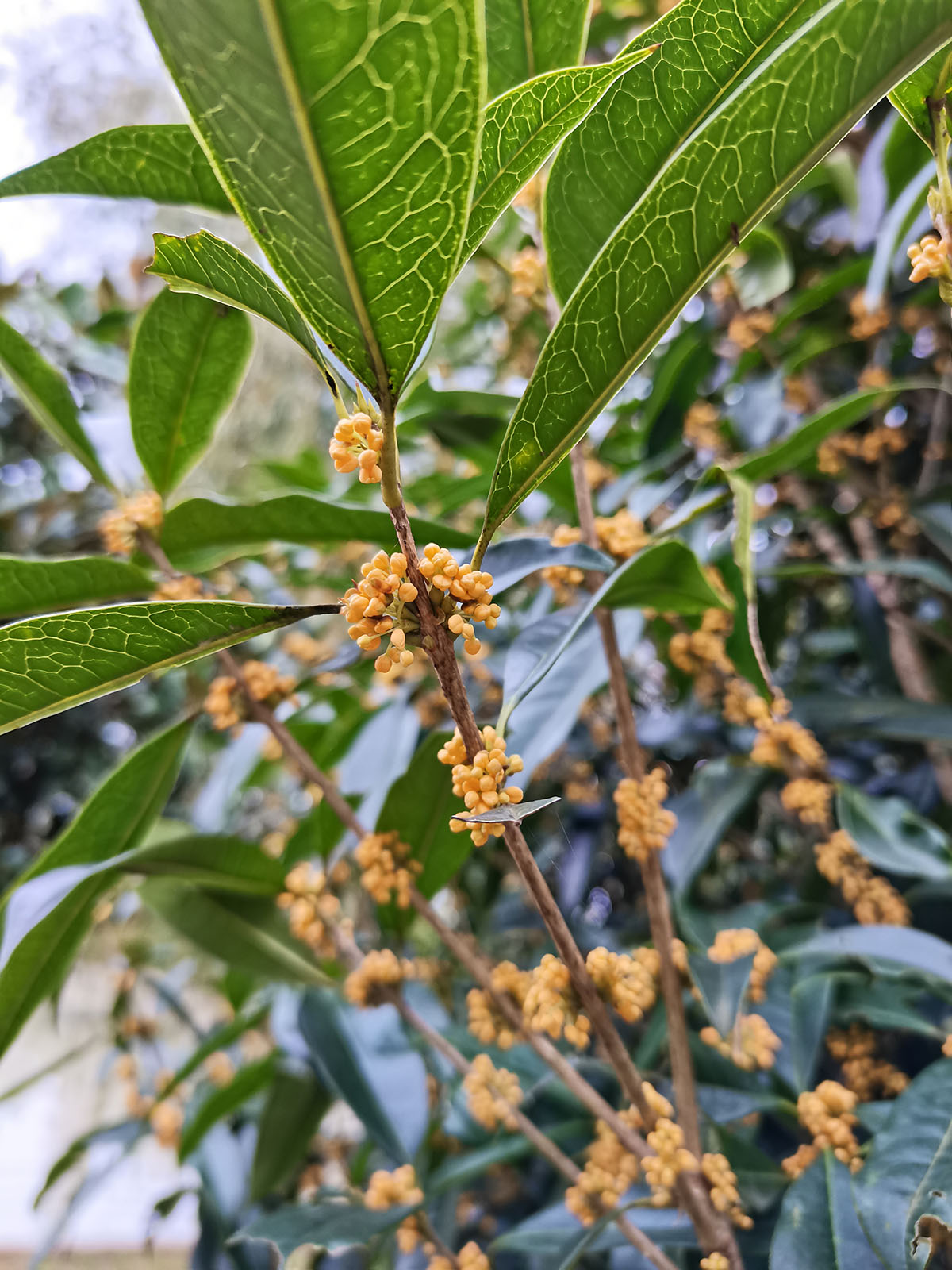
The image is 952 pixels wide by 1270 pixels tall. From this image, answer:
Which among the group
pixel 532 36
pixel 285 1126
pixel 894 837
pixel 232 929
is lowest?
pixel 285 1126

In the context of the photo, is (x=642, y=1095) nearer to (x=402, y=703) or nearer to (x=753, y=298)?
(x=402, y=703)

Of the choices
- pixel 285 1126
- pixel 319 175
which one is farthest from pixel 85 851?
pixel 319 175

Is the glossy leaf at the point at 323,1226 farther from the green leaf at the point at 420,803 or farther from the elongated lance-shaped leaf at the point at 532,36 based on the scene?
the elongated lance-shaped leaf at the point at 532,36

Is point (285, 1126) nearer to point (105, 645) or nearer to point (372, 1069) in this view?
point (372, 1069)

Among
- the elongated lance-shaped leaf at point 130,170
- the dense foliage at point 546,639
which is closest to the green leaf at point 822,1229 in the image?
the dense foliage at point 546,639

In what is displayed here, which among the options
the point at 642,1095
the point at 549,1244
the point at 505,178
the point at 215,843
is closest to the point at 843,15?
the point at 505,178

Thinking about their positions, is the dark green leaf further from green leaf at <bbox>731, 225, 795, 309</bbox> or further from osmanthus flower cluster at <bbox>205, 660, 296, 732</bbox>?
green leaf at <bbox>731, 225, 795, 309</bbox>

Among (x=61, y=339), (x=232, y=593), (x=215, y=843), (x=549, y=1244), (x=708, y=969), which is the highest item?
(x=61, y=339)
